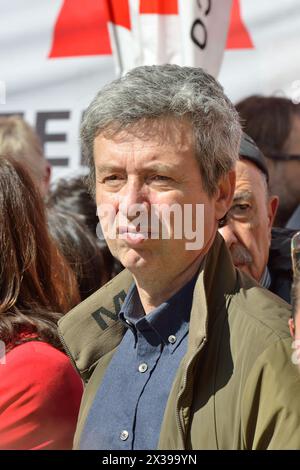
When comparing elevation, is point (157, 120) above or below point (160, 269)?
above

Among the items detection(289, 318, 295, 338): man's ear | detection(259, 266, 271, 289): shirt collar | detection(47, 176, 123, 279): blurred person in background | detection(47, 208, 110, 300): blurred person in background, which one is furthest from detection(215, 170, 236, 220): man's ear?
detection(47, 176, 123, 279): blurred person in background

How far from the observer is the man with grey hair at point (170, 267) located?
1.72 m

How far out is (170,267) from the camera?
1.89m

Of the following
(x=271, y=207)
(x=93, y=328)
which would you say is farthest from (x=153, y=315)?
(x=271, y=207)

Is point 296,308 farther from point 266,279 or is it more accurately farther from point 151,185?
point 266,279

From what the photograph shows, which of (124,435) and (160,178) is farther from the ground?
(160,178)

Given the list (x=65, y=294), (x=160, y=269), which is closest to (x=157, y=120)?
(x=160, y=269)

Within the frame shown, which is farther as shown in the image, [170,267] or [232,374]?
[170,267]

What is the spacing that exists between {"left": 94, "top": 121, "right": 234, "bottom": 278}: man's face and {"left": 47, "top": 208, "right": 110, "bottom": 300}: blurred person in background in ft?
4.76

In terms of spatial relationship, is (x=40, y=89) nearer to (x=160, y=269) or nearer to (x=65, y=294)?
(x=65, y=294)

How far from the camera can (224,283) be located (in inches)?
73.1

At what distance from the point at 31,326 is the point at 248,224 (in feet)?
2.79

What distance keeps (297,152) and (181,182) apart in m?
2.05

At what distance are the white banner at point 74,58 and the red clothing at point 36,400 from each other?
2629 mm
